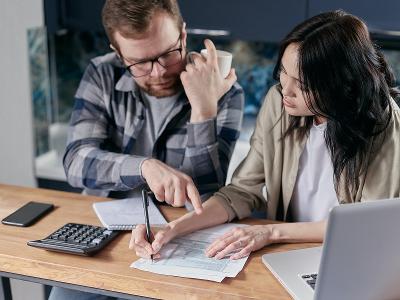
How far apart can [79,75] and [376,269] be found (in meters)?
2.30

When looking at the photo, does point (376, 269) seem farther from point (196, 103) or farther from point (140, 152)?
point (140, 152)

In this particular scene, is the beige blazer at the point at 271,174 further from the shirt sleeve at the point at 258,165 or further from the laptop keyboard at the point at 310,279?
the laptop keyboard at the point at 310,279

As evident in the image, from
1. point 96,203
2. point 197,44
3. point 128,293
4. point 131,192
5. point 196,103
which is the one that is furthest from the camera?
point 197,44

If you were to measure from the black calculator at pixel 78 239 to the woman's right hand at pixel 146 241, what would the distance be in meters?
0.06

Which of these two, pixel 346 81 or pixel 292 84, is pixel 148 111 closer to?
pixel 292 84

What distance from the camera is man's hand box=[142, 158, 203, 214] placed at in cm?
146

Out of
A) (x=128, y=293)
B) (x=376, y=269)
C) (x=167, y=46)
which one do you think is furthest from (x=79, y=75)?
(x=376, y=269)

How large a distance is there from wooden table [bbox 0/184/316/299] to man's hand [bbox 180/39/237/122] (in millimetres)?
451

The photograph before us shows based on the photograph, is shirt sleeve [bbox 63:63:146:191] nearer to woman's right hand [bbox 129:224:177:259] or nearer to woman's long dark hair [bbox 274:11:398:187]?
woman's right hand [bbox 129:224:177:259]

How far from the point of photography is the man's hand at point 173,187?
1464 millimetres

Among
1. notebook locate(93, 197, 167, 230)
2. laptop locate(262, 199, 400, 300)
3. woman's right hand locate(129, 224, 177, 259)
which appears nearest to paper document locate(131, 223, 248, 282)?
woman's right hand locate(129, 224, 177, 259)

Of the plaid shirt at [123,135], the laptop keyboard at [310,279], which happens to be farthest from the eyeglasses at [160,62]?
the laptop keyboard at [310,279]

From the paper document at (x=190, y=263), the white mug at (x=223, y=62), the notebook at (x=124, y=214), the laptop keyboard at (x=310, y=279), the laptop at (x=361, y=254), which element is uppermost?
the white mug at (x=223, y=62)

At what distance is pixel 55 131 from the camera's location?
309 centimetres
